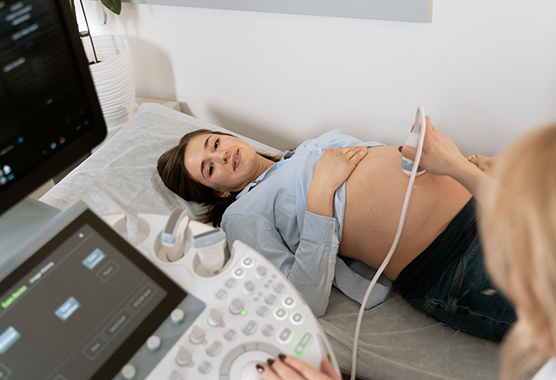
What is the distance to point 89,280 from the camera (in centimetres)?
60

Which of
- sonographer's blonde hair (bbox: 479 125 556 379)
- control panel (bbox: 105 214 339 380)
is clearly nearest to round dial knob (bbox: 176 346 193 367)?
control panel (bbox: 105 214 339 380)

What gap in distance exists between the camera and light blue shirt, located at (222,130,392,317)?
1.22 metres

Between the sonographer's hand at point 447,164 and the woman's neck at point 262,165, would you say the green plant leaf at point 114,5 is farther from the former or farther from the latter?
the sonographer's hand at point 447,164

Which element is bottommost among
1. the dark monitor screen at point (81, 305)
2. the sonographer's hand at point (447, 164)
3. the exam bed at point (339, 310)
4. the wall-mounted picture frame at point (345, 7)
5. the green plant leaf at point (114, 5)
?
the exam bed at point (339, 310)

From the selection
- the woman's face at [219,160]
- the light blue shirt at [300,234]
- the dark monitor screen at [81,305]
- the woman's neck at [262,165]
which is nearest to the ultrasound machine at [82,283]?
the dark monitor screen at [81,305]

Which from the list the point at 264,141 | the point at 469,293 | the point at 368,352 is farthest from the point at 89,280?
the point at 264,141

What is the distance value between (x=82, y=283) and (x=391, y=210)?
874mm

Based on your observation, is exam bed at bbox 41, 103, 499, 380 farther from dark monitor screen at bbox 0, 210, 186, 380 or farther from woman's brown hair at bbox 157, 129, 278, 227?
dark monitor screen at bbox 0, 210, 186, 380

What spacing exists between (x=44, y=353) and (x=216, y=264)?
267 millimetres

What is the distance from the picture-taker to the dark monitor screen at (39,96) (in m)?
0.58

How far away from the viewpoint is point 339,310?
1297mm

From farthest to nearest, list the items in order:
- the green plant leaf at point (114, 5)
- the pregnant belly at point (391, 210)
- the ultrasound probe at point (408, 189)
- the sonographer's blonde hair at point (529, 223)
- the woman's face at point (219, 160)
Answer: the green plant leaf at point (114, 5) → the woman's face at point (219, 160) → the pregnant belly at point (391, 210) → the ultrasound probe at point (408, 189) → the sonographer's blonde hair at point (529, 223)

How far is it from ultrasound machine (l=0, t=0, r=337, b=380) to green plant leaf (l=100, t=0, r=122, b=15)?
1.27m

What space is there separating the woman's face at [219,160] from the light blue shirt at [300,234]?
11cm
